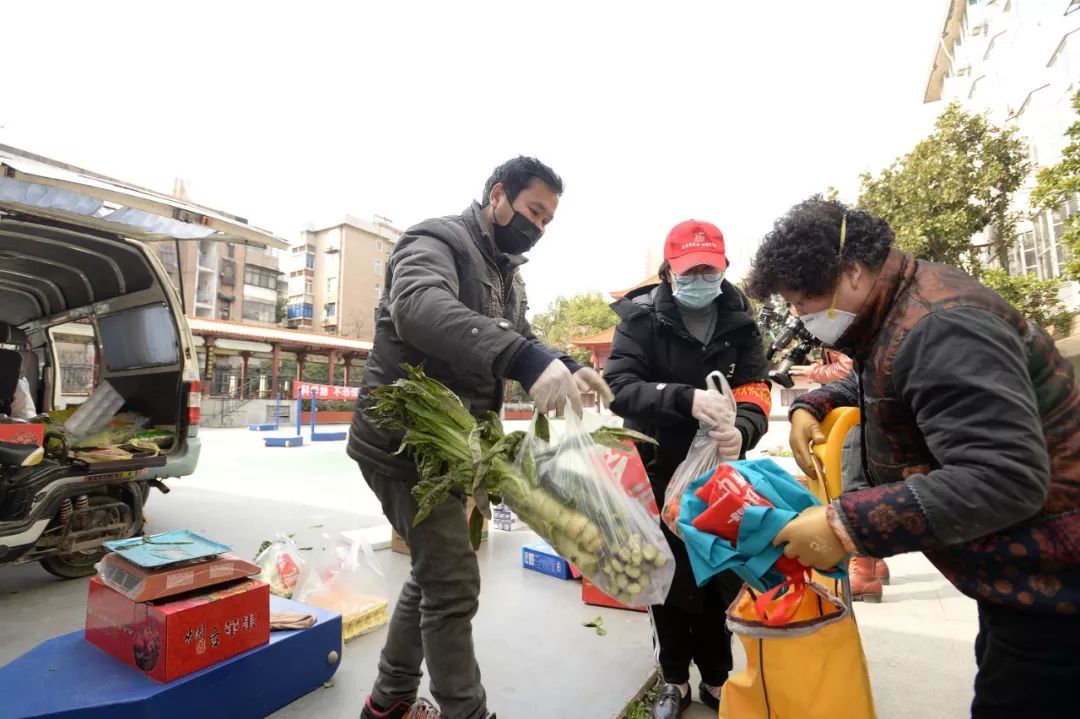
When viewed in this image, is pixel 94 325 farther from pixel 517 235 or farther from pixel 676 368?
Result: pixel 676 368

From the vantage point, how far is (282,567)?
283 cm

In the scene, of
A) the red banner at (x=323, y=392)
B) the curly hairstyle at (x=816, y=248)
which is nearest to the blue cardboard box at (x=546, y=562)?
the curly hairstyle at (x=816, y=248)

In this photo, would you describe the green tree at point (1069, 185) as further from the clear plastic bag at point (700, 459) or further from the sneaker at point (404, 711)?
the sneaker at point (404, 711)

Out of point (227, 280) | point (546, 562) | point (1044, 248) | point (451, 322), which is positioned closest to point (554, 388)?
point (451, 322)

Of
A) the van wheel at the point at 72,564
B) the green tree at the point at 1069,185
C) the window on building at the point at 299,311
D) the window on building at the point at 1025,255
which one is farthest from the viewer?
the window on building at the point at 299,311

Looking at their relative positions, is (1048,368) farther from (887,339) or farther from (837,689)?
(837,689)

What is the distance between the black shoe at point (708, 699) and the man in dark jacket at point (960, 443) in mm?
1191

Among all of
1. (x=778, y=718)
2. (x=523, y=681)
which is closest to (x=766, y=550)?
(x=778, y=718)

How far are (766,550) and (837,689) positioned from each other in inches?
24.2

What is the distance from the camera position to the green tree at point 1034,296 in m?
8.52

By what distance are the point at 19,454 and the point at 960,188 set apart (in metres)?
14.1

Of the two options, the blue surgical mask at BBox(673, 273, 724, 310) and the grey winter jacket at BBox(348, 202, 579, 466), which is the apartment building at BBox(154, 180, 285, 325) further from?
the blue surgical mask at BBox(673, 273, 724, 310)

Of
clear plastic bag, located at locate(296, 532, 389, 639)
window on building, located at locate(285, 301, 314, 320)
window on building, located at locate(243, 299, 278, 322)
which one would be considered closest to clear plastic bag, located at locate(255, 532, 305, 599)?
clear plastic bag, located at locate(296, 532, 389, 639)

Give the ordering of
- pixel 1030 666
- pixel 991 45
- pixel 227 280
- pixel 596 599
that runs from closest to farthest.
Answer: pixel 1030 666 → pixel 596 599 → pixel 991 45 → pixel 227 280
